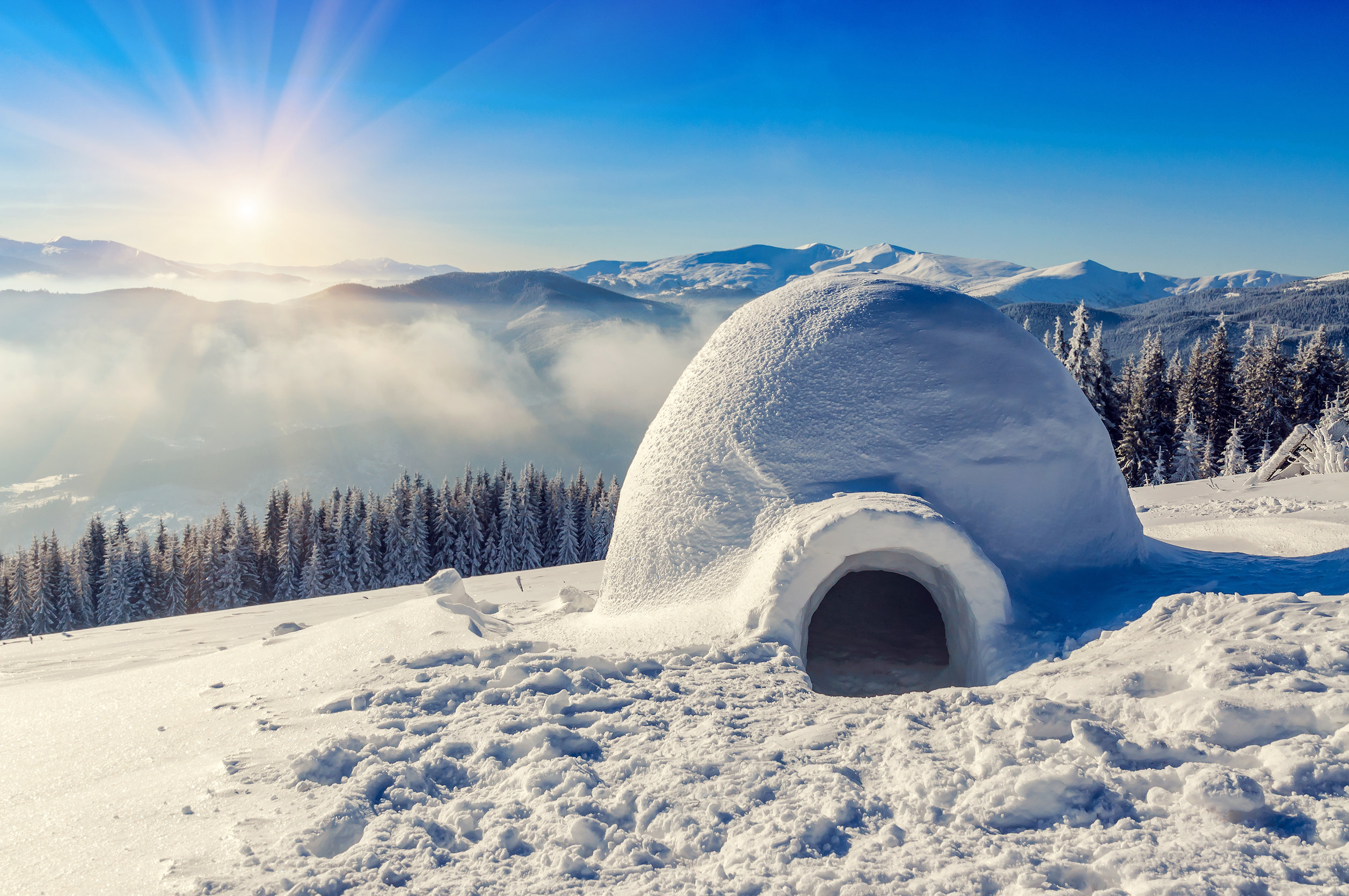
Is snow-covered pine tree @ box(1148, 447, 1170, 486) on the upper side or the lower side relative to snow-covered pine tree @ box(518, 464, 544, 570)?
upper

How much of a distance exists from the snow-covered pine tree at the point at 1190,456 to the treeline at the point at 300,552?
29.9 metres

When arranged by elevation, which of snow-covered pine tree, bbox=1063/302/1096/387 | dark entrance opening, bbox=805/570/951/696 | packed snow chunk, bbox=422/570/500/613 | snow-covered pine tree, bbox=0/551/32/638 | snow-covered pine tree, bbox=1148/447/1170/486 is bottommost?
snow-covered pine tree, bbox=0/551/32/638

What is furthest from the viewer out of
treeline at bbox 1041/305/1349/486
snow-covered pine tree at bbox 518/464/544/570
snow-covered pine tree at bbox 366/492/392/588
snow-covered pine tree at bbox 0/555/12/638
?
snow-covered pine tree at bbox 518/464/544/570

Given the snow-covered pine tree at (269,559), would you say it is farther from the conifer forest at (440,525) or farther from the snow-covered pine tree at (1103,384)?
the snow-covered pine tree at (1103,384)


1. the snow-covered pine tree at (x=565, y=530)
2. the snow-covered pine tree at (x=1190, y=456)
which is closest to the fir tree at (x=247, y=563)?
the snow-covered pine tree at (x=565, y=530)

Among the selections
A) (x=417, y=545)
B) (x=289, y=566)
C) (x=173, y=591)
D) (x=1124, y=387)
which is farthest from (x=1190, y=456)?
(x=173, y=591)

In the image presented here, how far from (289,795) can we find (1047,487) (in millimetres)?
6944

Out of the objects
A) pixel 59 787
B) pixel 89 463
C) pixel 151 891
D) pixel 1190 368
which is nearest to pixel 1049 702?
pixel 151 891

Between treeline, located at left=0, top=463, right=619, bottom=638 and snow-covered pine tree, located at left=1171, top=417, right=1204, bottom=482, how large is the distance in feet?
98.2

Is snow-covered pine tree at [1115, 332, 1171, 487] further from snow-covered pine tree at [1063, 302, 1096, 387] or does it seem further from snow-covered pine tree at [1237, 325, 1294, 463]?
snow-covered pine tree at [1063, 302, 1096, 387]

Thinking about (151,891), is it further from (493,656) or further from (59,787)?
(493,656)

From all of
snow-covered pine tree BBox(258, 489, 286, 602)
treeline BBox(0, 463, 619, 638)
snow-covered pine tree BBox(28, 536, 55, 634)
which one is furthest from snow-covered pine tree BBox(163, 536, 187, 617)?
snow-covered pine tree BBox(28, 536, 55, 634)

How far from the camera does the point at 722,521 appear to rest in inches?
282

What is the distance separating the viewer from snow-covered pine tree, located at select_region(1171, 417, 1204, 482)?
3128cm
